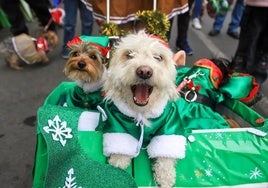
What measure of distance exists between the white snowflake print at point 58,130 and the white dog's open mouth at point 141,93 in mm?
433

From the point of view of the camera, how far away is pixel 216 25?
18.9ft

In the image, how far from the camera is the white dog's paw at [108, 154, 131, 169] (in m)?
1.83

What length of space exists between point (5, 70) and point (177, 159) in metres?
3.14

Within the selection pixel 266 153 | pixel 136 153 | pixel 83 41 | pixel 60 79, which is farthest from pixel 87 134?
pixel 60 79

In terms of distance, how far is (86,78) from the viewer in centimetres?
Answer: 242

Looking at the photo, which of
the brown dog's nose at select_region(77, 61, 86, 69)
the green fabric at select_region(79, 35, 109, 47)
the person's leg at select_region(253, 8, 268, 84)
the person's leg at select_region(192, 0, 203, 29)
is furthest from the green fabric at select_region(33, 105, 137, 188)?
the person's leg at select_region(192, 0, 203, 29)

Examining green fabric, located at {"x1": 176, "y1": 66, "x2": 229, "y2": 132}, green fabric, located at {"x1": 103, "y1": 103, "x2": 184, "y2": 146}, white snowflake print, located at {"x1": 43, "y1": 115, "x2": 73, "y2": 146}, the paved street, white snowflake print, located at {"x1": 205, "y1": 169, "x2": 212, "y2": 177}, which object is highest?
green fabric, located at {"x1": 103, "y1": 103, "x2": 184, "y2": 146}

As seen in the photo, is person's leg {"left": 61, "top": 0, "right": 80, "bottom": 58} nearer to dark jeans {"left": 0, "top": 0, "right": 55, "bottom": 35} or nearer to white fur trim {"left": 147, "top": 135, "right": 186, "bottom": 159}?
dark jeans {"left": 0, "top": 0, "right": 55, "bottom": 35}

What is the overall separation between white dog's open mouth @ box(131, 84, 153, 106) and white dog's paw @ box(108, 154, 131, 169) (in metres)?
0.31

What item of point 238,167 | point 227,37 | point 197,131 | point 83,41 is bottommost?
point 227,37

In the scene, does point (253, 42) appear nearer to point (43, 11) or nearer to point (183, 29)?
point (183, 29)

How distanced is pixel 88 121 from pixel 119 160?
35cm

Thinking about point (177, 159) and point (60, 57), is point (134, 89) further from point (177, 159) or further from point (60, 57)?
point (60, 57)

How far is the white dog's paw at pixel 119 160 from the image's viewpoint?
6.00 feet
